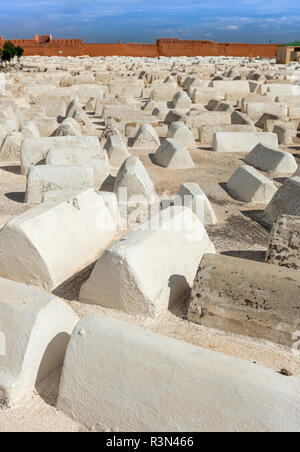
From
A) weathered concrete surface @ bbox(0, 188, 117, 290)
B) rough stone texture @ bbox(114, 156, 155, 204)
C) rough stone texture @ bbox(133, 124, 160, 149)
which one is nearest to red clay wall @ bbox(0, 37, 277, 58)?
rough stone texture @ bbox(133, 124, 160, 149)

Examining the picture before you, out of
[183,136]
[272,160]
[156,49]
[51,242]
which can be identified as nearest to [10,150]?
[183,136]

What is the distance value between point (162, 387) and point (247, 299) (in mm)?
1062

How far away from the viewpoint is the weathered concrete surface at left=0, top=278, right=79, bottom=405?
93.5 inches

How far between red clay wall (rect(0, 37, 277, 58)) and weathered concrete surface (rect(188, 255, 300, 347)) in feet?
108

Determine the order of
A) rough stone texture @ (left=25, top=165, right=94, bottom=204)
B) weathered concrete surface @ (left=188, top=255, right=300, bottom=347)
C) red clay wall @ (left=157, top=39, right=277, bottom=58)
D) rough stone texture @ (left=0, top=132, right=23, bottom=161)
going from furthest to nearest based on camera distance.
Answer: red clay wall @ (left=157, top=39, right=277, bottom=58) → rough stone texture @ (left=0, top=132, right=23, bottom=161) → rough stone texture @ (left=25, top=165, right=94, bottom=204) → weathered concrete surface @ (left=188, top=255, right=300, bottom=347)

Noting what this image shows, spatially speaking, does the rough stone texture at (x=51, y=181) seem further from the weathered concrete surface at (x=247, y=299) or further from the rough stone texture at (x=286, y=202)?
the weathered concrete surface at (x=247, y=299)

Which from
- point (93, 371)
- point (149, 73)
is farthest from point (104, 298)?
point (149, 73)

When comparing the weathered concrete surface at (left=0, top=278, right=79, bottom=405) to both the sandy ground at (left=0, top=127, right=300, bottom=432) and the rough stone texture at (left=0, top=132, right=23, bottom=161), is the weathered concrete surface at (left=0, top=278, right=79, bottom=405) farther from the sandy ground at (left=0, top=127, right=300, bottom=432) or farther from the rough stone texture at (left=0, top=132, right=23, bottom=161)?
the rough stone texture at (left=0, top=132, right=23, bottom=161)

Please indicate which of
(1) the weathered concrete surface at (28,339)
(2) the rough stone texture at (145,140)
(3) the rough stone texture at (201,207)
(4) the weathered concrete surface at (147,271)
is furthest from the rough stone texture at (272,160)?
(1) the weathered concrete surface at (28,339)

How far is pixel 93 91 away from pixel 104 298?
11804 mm

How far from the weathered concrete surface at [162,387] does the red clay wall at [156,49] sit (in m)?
33.7

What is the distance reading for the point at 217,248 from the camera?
4324 mm

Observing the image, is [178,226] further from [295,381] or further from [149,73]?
[149,73]

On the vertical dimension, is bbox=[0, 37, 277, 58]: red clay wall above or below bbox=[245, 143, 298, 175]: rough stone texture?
above
